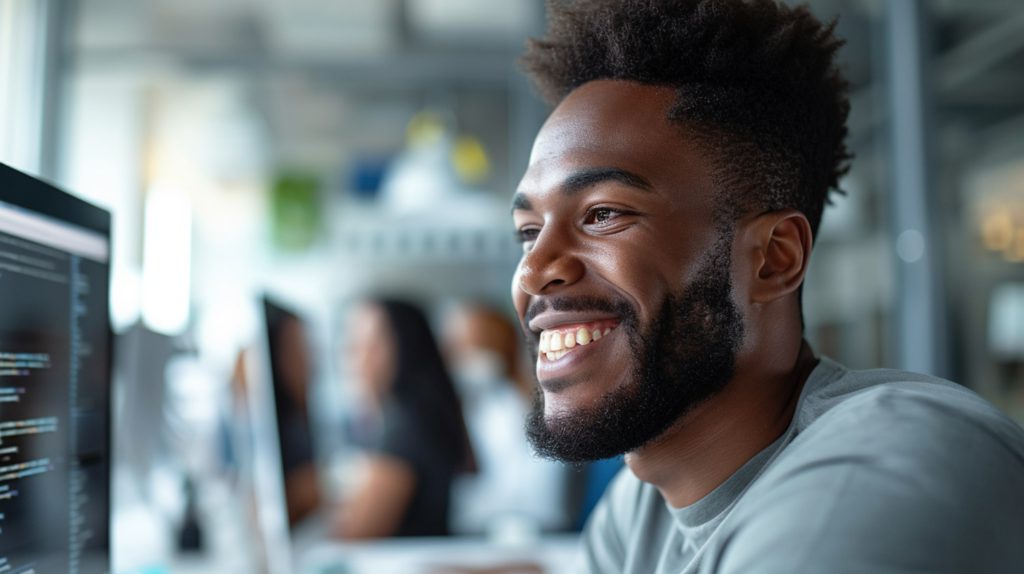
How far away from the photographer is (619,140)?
976mm

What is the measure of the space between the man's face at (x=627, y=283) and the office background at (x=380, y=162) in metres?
1.46

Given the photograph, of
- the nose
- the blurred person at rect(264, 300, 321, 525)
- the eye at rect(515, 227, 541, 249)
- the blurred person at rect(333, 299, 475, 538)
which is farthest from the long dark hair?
the nose

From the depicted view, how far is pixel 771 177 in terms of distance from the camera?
0.99 metres

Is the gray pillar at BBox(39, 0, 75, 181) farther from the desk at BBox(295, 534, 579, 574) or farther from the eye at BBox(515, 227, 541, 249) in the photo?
the eye at BBox(515, 227, 541, 249)

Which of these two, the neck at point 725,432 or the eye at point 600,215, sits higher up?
the eye at point 600,215

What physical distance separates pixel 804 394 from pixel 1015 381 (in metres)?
2.49

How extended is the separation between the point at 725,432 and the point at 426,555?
1.32 meters

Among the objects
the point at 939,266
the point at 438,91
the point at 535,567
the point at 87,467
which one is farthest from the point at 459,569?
the point at 438,91

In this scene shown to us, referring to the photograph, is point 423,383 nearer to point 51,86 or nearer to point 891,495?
point 51,86

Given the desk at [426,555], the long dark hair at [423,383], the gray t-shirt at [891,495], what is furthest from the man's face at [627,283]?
the long dark hair at [423,383]

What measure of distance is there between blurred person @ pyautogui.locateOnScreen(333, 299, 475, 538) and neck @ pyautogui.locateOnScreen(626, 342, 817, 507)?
1665 millimetres

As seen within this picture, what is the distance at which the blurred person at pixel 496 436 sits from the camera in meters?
3.06

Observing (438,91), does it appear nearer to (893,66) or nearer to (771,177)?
(893,66)

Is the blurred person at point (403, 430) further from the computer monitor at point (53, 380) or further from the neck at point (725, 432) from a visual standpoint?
the neck at point (725, 432)
